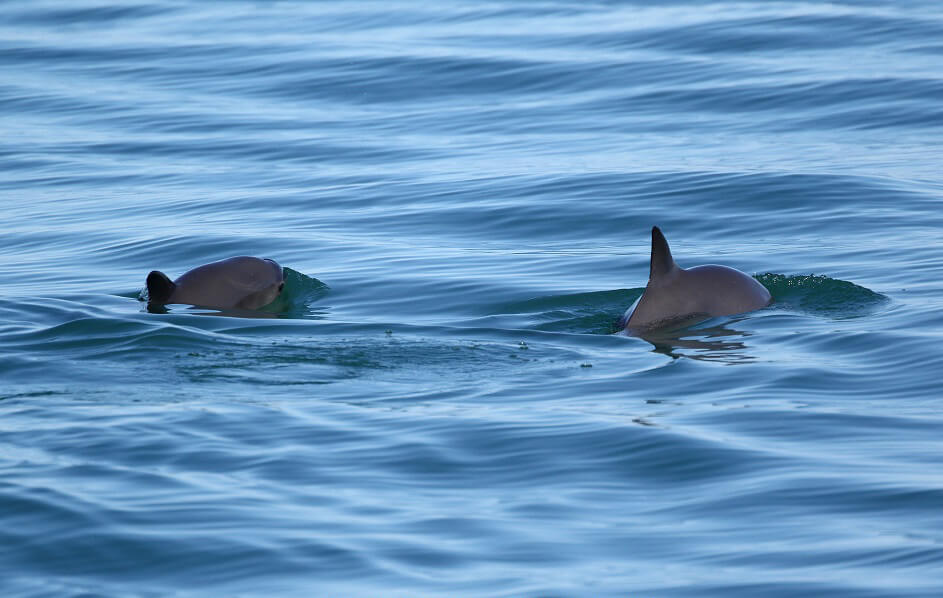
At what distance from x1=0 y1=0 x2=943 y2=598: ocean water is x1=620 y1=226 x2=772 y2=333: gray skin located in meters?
0.16

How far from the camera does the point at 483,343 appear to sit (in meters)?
12.1

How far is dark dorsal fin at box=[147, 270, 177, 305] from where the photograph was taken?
1304cm

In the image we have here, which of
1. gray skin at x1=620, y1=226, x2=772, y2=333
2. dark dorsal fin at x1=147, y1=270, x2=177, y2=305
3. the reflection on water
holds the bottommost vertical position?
the reflection on water

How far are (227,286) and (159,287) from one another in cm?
75

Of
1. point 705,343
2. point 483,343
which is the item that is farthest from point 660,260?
point 483,343

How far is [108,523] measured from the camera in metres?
8.13

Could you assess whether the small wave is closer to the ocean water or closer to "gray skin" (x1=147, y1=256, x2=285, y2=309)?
the ocean water

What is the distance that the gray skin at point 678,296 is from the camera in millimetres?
12398

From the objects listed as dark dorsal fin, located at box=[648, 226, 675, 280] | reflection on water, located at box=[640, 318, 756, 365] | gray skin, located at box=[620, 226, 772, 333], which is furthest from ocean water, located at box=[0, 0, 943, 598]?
dark dorsal fin, located at box=[648, 226, 675, 280]

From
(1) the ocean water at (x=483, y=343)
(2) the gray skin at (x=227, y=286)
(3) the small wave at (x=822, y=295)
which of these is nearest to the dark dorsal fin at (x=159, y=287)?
(2) the gray skin at (x=227, y=286)

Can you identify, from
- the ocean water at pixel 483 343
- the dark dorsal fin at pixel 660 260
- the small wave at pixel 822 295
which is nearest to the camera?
the ocean water at pixel 483 343

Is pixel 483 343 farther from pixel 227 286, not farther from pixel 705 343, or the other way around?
pixel 227 286

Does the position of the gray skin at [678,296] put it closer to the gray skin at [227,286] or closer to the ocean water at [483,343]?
the ocean water at [483,343]

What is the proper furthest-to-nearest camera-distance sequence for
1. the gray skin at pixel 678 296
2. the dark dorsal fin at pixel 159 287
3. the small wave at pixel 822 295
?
the small wave at pixel 822 295, the dark dorsal fin at pixel 159 287, the gray skin at pixel 678 296
